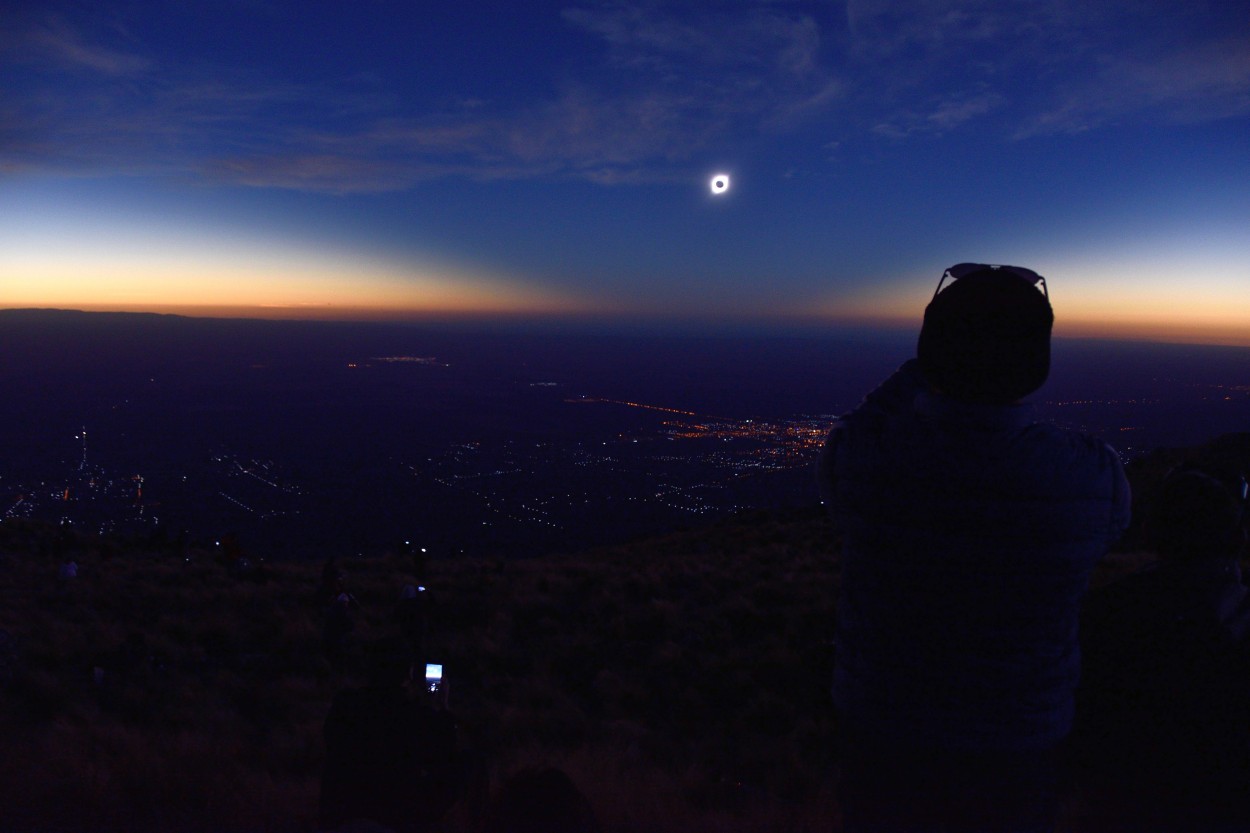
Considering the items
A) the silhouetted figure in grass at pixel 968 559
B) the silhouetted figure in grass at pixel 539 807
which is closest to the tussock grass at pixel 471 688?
the silhouetted figure in grass at pixel 539 807

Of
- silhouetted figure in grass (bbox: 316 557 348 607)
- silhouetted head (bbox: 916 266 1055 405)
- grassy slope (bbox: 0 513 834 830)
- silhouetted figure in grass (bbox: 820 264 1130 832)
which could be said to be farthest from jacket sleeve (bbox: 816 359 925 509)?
silhouetted figure in grass (bbox: 316 557 348 607)

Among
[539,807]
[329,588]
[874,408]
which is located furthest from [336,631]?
[874,408]

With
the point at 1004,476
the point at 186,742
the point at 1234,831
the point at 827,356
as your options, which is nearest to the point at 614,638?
the point at 186,742

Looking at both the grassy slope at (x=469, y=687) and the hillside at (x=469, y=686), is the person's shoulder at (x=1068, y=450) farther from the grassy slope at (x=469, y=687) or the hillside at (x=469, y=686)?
the grassy slope at (x=469, y=687)

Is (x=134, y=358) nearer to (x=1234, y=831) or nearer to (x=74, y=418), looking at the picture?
(x=74, y=418)

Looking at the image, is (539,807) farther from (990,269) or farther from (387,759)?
(990,269)

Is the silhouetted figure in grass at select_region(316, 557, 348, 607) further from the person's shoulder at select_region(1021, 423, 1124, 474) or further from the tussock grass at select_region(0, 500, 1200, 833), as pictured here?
the person's shoulder at select_region(1021, 423, 1124, 474)
